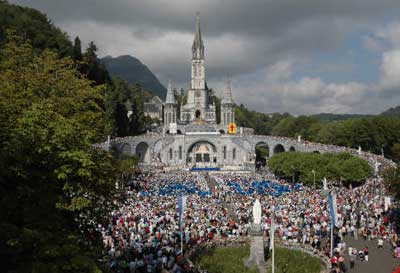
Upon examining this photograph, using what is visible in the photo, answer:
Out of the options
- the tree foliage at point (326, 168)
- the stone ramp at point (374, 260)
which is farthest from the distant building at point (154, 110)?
the stone ramp at point (374, 260)

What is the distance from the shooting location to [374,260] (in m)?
21.8

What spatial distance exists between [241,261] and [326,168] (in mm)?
29849

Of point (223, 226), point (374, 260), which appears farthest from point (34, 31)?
point (374, 260)

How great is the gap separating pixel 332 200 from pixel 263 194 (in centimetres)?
1975

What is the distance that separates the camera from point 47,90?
60.7ft

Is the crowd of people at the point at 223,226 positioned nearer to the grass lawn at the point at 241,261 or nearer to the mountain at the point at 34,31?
the grass lawn at the point at 241,261

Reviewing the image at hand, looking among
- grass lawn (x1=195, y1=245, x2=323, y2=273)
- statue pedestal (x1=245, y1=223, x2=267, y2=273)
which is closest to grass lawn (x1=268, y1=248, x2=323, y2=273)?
grass lawn (x1=195, y1=245, x2=323, y2=273)

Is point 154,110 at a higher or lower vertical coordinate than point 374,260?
higher

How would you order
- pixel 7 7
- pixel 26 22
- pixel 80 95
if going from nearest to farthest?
pixel 80 95 → pixel 26 22 → pixel 7 7

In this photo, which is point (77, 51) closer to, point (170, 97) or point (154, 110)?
point (170, 97)

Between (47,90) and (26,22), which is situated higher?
(26,22)

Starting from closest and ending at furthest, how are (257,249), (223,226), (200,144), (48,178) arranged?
1. (48,178)
2. (257,249)
3. (223,226)
4. (200,144)

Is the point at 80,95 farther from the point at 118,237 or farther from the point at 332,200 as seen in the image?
the point at 332,200

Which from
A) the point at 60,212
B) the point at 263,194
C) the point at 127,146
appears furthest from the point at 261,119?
the point at 60,212
